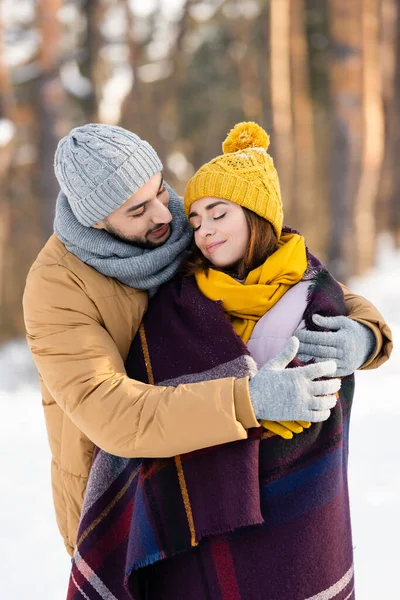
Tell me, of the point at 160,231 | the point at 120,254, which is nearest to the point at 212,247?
the point at 160,231

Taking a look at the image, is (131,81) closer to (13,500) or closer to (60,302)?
(13,500)

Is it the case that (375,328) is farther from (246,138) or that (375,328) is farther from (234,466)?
(246,138)

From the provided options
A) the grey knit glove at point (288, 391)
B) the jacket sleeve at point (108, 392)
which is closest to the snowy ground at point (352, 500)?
the grey knit glove at point (288, 391)

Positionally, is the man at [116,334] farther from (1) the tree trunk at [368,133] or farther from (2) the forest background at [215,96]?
(1) the tree trunk at [368,133]

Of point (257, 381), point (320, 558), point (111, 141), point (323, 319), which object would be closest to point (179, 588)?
point (320, 558)

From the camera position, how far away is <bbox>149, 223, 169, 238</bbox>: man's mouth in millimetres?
2205

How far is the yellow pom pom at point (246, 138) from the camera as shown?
2.37 metres

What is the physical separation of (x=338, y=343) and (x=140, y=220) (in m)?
0.70

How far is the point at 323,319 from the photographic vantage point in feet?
6.63

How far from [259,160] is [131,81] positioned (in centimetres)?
951

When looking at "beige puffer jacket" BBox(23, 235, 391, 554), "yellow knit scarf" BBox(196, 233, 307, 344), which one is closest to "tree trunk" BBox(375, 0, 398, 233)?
"yellow knit scarf" BBox(196, 233, 307, 344)

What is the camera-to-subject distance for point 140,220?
2.17 meters

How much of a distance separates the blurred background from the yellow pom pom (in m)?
1.84

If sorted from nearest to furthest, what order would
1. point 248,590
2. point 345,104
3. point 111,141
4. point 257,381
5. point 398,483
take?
point 257,381
point 248,590
point 111,141
point 398,483
point 345,104
